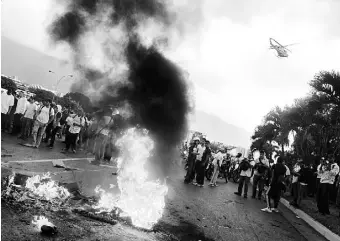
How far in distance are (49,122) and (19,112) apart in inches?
53.9

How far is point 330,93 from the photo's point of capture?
11844 millimetres

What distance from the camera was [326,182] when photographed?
946 cm

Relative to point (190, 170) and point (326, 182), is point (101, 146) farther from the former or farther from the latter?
point (326, 182)

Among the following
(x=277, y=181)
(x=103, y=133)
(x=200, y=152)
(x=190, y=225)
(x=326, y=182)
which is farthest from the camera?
(x=200, y=152)

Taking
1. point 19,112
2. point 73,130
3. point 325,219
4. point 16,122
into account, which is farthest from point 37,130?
point 325,219

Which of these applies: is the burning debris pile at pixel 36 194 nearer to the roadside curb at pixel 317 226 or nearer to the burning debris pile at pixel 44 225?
the burning debris pile at pixel 44 225

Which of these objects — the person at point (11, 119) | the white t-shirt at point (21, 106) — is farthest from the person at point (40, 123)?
the person at point (11, 119)

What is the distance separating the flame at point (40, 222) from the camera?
12.4 feet

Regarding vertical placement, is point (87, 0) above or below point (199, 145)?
above

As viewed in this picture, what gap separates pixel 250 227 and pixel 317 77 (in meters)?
7.85

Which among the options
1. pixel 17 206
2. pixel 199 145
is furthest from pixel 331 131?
pixel 17 206

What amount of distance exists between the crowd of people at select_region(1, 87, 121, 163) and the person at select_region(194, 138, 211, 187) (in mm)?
3430

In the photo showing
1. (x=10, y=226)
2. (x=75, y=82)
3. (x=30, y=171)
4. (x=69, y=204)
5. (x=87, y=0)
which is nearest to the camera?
(x=10, y=226)

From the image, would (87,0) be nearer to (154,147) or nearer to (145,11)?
(145,11)
